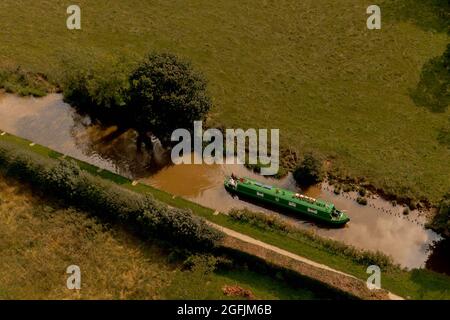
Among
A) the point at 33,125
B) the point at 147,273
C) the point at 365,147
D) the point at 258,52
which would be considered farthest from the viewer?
the point at 258,52

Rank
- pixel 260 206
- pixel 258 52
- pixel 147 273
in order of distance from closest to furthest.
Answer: pixel 147 273 → pixel 260 206 → pixel 258 52

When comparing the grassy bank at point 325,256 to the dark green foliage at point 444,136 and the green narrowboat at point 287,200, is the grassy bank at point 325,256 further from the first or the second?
the dark green foliage at point 444,136

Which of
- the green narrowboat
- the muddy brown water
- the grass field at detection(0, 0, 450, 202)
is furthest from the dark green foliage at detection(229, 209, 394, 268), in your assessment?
the grass field at detection(0, 0, 450, 202)

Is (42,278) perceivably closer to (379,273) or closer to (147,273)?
(147,273)

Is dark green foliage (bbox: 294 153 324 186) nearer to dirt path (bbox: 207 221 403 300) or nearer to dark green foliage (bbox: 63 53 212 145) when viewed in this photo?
dirt path (bbox: 207 221 403 300)

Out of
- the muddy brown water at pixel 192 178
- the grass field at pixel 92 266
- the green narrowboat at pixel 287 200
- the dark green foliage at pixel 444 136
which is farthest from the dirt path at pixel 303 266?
the dark green foliage at pixel 444 136

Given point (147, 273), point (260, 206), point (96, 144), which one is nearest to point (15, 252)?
point (147, 273)
